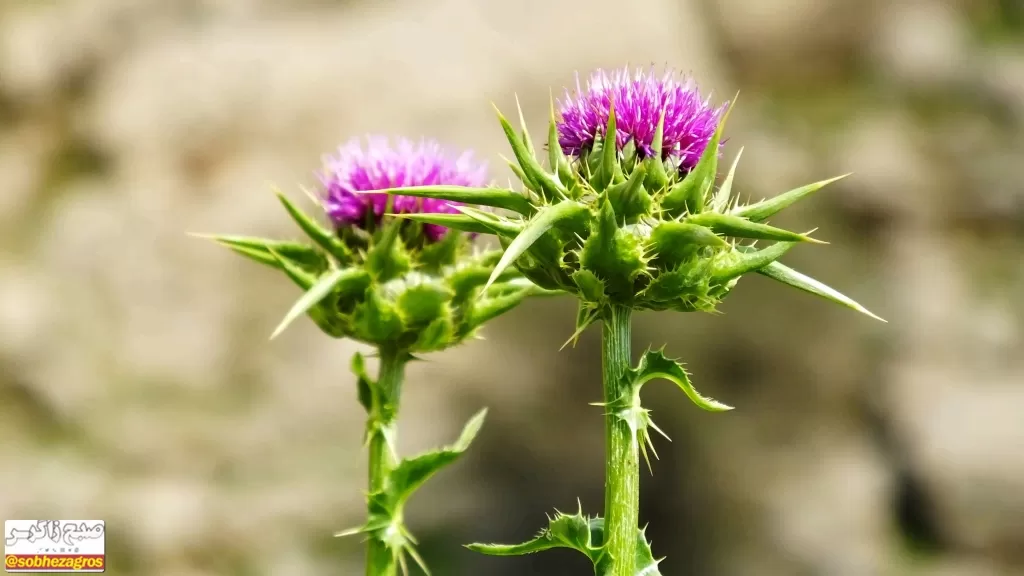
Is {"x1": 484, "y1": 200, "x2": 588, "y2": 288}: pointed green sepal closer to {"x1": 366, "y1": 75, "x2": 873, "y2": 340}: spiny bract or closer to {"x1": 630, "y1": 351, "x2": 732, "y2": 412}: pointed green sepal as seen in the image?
{"x1": 366, "y1": 75, "x2": 873, "y2": 340}: spiny bract

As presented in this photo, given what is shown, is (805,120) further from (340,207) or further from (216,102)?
(340,207)

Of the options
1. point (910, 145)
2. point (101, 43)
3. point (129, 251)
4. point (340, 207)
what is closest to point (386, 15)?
point (101, 43)

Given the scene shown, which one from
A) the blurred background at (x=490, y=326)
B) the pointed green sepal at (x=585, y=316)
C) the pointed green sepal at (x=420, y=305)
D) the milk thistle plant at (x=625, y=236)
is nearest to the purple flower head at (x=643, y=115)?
the milk thistle plant at (x=625, y=236)

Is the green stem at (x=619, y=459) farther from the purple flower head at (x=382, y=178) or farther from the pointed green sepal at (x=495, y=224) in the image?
the purple flower head at (x=382, y=178)

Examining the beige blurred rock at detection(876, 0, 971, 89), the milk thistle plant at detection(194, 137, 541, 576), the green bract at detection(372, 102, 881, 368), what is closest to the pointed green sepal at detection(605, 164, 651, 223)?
the green bract at detection(372, 102, 881, 368)

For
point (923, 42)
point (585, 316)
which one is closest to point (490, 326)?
point (923, 42)
